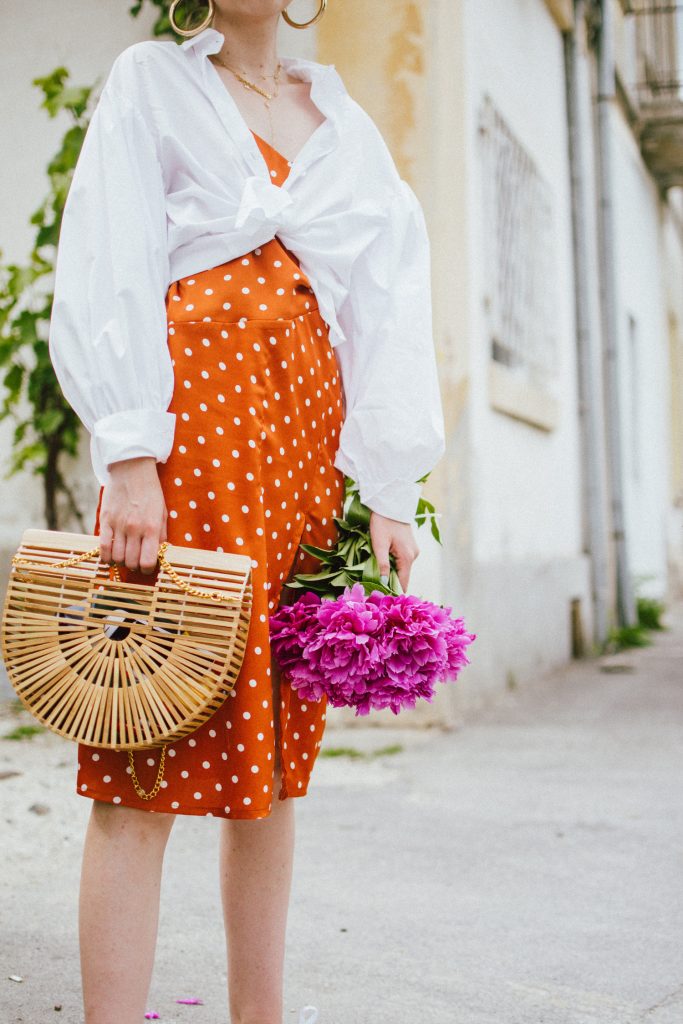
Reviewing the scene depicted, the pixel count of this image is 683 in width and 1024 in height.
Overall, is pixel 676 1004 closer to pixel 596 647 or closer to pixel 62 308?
pixel 62 308

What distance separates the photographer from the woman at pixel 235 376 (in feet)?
4.91

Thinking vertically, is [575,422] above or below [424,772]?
above

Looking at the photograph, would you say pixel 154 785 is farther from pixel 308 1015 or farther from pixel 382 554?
pixel 308 1015

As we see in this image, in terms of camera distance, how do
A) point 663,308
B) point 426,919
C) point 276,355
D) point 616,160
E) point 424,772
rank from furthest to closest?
point 663,308
point 616,160
point 424,772
point 426,919
point 276,355

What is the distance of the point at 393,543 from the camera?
68.0 inches

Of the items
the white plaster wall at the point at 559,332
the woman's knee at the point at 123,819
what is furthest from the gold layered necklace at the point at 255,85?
the white plaster wall at the point at 559,332

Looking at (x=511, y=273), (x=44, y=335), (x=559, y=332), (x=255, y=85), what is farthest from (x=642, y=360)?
(x=255, y=85)

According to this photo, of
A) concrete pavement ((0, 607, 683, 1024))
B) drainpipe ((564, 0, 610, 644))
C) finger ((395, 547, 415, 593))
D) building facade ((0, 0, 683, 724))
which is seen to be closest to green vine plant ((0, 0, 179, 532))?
building facade ((0, 0, 683, 724))

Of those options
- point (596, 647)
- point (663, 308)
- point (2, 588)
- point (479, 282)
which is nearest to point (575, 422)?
point (596, 647)

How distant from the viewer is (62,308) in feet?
5.00

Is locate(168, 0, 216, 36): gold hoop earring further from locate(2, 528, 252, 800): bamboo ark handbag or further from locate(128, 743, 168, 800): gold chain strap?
locate(128, 743, 168, 800): gold chain strap

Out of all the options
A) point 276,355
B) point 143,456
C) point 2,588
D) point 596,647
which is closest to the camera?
point 143,456

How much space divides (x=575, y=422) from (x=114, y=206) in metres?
6.41

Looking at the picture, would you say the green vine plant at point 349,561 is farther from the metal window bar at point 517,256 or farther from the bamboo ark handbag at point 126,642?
the metal window bar at point 517,256
